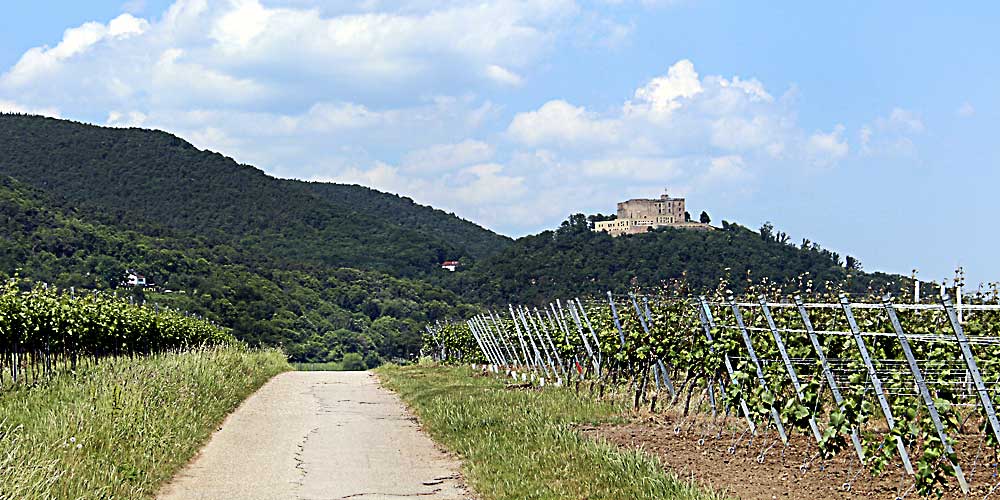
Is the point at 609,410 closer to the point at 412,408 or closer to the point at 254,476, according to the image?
the point at 412,408

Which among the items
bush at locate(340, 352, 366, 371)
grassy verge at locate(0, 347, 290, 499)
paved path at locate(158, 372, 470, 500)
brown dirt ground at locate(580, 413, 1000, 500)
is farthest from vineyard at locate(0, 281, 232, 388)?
bush at locate(340, 352, 366, 371)

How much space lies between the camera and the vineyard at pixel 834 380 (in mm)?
7254

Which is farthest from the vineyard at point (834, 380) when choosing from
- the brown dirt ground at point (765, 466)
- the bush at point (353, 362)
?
the bush at point (353, 362)

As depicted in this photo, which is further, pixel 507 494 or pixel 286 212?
pixel 286 212

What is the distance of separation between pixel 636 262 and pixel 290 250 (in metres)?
35.6

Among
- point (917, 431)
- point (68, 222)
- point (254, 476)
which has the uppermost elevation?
point (68, 222)

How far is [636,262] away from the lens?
49.6m

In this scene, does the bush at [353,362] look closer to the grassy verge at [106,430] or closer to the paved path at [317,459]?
the paved path at [317,459]

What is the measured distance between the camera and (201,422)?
39.0 feet

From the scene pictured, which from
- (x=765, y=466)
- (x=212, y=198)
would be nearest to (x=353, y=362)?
(x=212, y=198)

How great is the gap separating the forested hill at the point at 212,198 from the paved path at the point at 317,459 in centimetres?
5725

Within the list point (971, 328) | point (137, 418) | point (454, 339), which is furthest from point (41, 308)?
point (454, 339)

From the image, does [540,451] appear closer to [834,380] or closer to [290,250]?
[834,380]

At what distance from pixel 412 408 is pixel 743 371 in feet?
24.3
